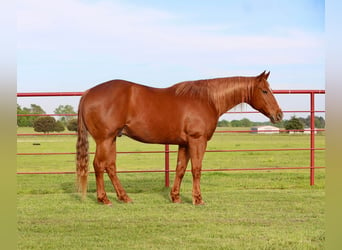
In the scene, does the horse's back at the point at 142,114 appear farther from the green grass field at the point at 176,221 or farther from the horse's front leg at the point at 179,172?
the green grass field at the point at 176,221

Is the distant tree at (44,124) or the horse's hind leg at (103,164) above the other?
the distant tree at (44,124)

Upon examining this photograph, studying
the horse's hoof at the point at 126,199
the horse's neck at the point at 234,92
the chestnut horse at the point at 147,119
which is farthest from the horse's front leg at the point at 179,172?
the horse's neck at the point at 234,92

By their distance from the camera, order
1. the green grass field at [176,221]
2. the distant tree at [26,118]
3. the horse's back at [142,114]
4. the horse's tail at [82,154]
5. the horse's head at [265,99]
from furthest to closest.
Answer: the distant tree at [26,118] → the horse's head at [265,99] → the horse's tail at [82,154] → the horse's back at [142,114] → the green grass field at [176,221]

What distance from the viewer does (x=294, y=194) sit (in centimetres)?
593

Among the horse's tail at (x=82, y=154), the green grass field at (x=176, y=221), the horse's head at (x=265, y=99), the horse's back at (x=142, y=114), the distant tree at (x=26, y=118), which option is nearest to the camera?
the green grass field at (x=176, y=221)

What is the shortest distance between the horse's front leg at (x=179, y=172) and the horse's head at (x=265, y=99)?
1170mm

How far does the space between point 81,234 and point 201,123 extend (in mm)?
2139

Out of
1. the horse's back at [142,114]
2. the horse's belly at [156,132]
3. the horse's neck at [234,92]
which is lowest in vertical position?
the horse's belly at [156,132]

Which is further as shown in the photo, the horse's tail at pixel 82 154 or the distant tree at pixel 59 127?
the distant tree at pixel 59 127

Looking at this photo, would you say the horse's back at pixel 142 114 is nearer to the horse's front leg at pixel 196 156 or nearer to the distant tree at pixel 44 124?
the horse's front leg at pixel 196 156

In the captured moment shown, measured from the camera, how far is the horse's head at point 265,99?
5.42m

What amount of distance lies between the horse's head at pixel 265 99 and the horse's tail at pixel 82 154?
2.30 meters

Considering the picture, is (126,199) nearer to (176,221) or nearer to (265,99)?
(176,221)
